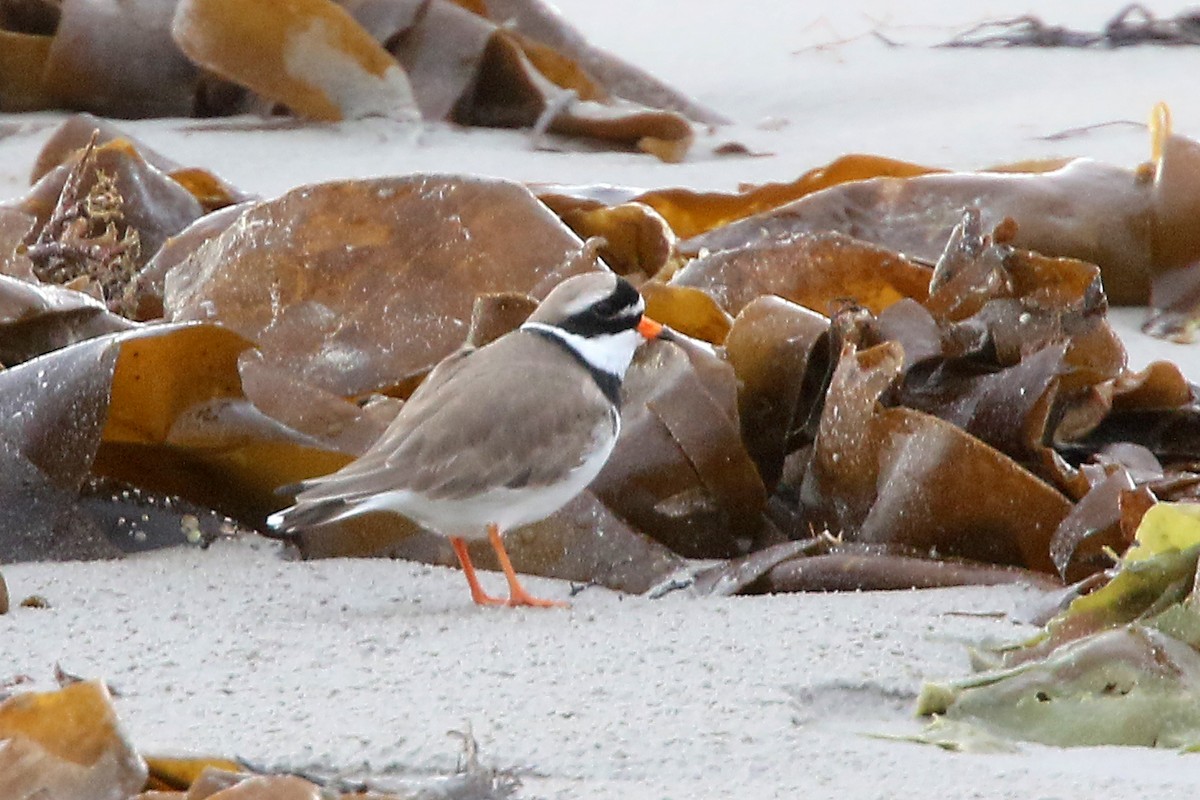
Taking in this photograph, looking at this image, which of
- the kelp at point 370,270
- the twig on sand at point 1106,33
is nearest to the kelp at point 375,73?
the twig on sand at point 1106,33

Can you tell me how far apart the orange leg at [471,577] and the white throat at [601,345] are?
36 cm

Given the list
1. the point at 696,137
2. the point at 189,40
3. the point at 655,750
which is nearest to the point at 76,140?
the point at 189,40

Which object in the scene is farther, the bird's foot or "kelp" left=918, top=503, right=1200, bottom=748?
the bird's foot

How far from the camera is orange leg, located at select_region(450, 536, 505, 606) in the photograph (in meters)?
2.71

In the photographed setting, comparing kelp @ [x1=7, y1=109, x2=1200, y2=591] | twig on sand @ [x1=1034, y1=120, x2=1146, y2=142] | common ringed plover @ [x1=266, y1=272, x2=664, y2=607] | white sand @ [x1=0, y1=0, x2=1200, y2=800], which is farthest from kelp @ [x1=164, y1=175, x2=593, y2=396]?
twig on sand @ [x1=1034, y1=120, x2=1146, y2=142]

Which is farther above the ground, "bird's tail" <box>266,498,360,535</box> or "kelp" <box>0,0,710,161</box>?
"kelp" <box>0,0,710,161</box>

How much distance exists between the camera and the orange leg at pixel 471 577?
2.71 m

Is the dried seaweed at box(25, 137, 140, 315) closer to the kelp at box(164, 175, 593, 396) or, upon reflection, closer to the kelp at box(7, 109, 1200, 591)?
the kelp at box(7, 109, 1200, 591)

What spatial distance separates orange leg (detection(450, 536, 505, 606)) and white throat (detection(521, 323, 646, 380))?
1.18 feet

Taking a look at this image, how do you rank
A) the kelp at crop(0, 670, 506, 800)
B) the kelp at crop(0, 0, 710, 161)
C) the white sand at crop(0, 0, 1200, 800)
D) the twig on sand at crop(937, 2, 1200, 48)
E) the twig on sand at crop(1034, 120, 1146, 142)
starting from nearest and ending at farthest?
the kelp at crop(0, 670, 506, 800) → the white sand at crop(0, 0, 1200, 800) → the kelp at crop(0, 0, 710, 161) → the twig on sand at crop(1034, 120, 1146, 142) → the twig on sand at crop(937, 2, 1200, 48)

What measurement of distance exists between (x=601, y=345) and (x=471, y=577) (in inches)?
18.5

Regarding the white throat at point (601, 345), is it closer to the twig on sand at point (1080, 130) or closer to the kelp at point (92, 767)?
the kelp at point (92, 767)

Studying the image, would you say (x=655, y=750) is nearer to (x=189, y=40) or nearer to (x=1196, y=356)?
(x=1196, y=356)

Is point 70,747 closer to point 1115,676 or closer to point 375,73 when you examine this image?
point 1115,676
